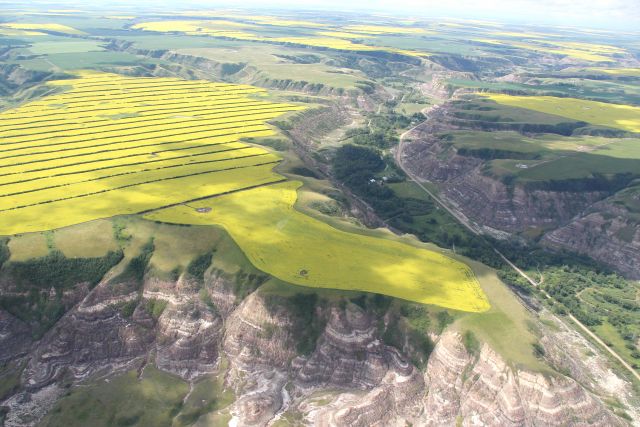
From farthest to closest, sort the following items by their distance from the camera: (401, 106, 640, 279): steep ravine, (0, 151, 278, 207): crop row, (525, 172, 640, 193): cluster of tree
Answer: (525, 172, 640, 193): cluster of tree
(401, 106, 640, 279): steep ravine
(0, 151, 278, 207): crop row

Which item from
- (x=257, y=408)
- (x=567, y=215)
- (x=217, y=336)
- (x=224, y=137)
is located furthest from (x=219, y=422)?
(x=567, y=215)

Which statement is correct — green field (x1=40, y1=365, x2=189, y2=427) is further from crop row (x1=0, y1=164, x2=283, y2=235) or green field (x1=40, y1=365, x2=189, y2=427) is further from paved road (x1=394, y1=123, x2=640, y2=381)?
paved road (x1=394, y1=123, x2=640, y2=381)

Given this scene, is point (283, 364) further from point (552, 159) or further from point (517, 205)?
point (552, 159)

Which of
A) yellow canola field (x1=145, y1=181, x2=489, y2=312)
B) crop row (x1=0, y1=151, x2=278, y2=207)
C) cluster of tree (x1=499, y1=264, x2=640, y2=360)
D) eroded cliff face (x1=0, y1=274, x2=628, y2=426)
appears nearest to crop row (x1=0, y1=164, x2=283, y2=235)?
crop row (x1=0, y1=151, x2=278, y2=207)

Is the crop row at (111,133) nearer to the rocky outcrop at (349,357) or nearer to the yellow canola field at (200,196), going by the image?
the yellow canola field at (200,196)

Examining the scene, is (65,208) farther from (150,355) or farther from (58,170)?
(150,355)

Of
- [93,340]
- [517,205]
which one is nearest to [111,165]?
[93,340]

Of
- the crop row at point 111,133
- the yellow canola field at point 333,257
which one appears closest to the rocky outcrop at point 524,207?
the yellow canola field at point 333,257
